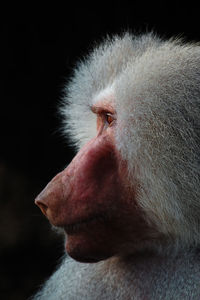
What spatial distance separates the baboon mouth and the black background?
2493 mm

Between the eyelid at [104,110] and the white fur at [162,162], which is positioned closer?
the white fur at [162,162]

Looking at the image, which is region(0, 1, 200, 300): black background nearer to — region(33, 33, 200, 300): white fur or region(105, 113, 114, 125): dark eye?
region(105, 113, 114, 125): dark eye

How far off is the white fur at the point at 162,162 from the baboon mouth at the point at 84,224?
7.8 inches

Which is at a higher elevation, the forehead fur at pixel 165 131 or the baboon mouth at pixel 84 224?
the forehead fur at pixel 165 131

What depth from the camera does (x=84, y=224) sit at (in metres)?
2.11

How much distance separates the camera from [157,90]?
197 centimetres

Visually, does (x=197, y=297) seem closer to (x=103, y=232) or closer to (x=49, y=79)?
(x=103, y=232)

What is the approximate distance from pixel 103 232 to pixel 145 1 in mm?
3011

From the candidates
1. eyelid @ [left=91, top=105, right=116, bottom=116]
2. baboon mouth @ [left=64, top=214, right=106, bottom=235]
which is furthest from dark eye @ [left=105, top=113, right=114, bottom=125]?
baboon mouth @ [left=64, top=214, right=106, bottom=235]

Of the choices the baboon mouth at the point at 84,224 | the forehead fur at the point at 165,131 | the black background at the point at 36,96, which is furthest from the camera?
A: the black background at the point at 36,96

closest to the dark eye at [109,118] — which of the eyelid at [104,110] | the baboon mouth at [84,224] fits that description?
the eyelid at [104,110]

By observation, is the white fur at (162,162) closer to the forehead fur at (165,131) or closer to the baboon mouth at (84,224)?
the forehead fur at (165,131)

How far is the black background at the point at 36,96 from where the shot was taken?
180 inches

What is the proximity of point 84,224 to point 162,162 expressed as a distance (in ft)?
1.50
